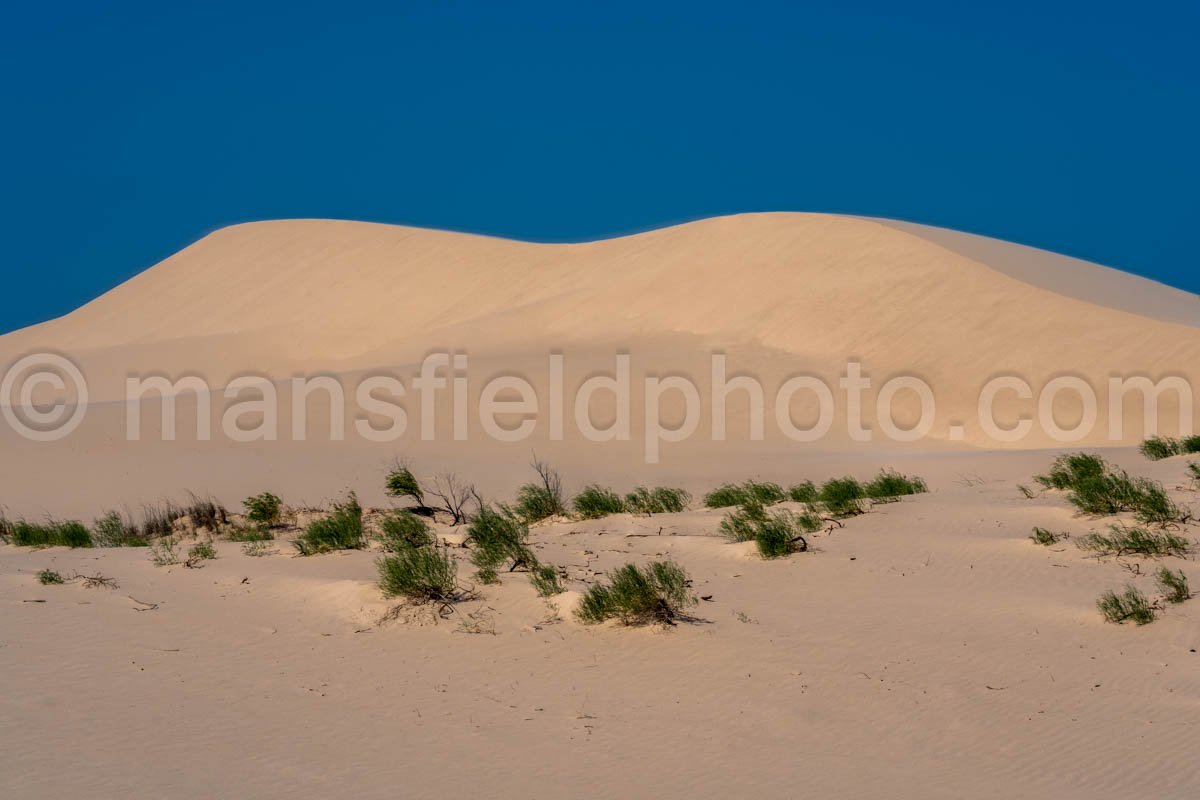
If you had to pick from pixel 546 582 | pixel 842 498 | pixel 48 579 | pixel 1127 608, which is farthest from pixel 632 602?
pixel 842 498

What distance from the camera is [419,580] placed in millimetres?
7488

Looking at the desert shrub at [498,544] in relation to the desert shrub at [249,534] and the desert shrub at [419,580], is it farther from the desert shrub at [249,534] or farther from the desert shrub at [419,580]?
the desert shrub at [249,534]

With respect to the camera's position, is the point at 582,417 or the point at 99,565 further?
the point at 582,417

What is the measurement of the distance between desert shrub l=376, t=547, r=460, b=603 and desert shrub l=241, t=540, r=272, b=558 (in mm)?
2818

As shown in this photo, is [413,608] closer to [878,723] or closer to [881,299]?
[878,723]

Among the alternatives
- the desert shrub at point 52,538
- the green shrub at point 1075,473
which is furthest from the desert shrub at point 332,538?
the green shrub at point 1075,473

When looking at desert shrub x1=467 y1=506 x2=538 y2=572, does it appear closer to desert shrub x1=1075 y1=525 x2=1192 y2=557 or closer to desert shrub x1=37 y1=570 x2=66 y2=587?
desert shrub x1=37 y1=570 x2=66 y2=587

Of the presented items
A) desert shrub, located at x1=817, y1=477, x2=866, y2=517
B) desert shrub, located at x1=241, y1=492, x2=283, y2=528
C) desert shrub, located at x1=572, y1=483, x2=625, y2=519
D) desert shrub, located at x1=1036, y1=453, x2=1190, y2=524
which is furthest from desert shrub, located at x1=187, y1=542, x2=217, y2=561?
desert shrub, located at x1=1036, y1=453, x2=1190, y2=524

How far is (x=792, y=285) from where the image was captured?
32.4m

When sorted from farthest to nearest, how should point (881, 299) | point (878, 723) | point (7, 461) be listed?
point (881, 299)
point (7, 461)
point (878, 723)

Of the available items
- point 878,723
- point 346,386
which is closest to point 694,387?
point 346,386

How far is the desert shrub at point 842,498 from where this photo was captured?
11.0 m

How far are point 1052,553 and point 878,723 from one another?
12.8 feet

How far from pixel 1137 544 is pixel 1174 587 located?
4.16 ft
